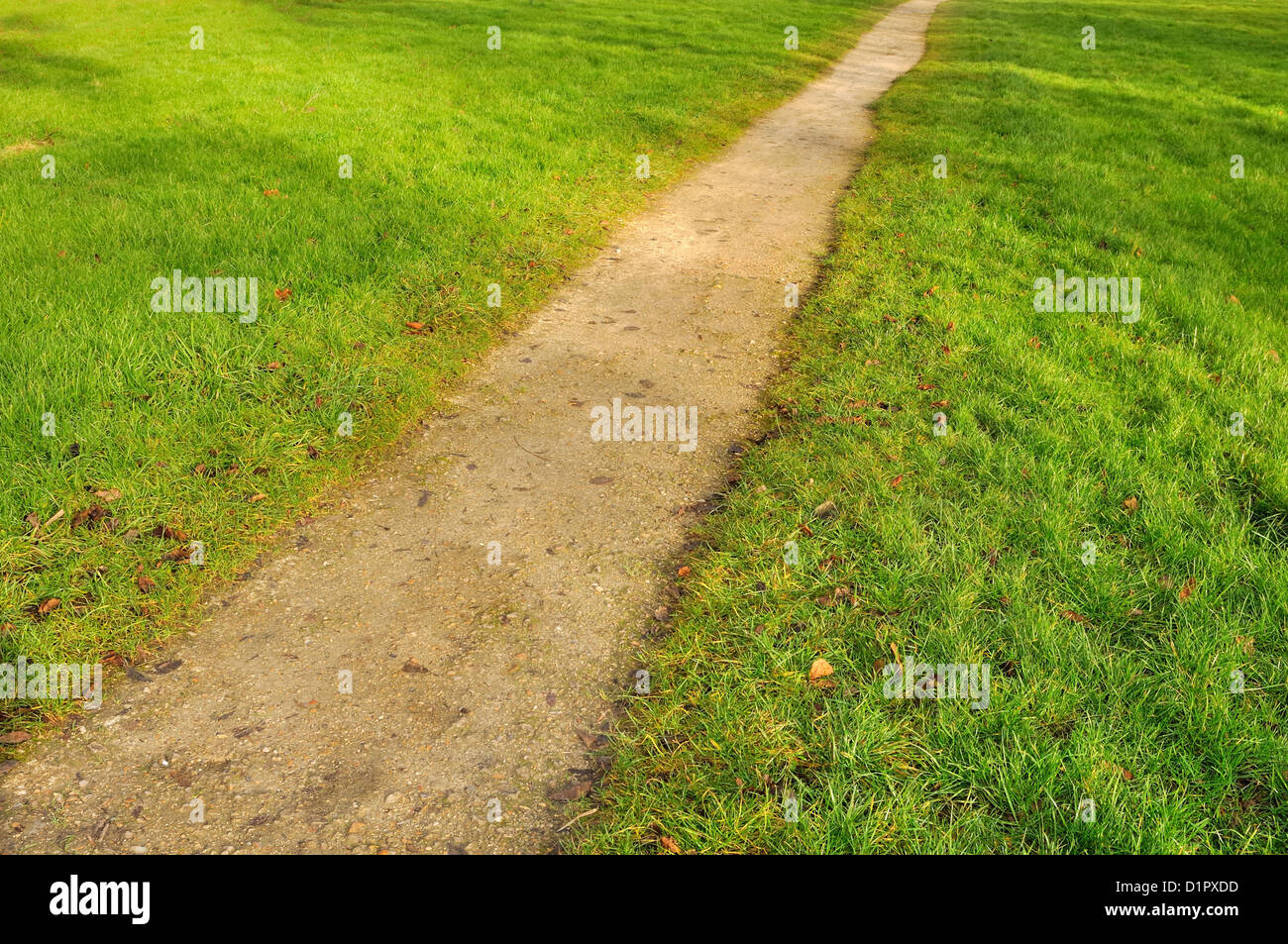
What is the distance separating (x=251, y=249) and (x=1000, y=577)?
6.17m

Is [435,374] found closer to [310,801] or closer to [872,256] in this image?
[310,801]

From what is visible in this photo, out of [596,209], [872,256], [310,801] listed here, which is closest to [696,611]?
[310,801]

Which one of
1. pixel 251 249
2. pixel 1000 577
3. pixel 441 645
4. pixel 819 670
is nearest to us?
pixel 819 670

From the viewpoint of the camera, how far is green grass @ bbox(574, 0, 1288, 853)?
279cm

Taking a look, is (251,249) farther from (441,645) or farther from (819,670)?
(819,670)

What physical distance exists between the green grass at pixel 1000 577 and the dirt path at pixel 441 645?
1.20 ft

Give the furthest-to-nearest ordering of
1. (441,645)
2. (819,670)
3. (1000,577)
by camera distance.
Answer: (1000,577), (441,645), (819,670)

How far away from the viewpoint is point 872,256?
25.2 feet

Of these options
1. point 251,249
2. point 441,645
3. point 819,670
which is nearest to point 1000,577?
point 819,670

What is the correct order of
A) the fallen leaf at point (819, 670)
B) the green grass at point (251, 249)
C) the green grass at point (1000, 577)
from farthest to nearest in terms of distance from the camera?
the green grass at point (251, 249), the fallen leaf at point (819, 670), the green grass at point (1000, 577)

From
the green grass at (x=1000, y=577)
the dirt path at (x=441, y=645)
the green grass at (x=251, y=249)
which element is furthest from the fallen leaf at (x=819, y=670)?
the green grass at (x=251, y=249)

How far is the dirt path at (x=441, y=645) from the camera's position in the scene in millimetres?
2861

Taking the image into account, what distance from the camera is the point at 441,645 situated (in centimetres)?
361

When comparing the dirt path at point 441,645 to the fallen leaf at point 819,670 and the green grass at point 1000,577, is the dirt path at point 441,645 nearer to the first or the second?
the green grass at point 1000,577
